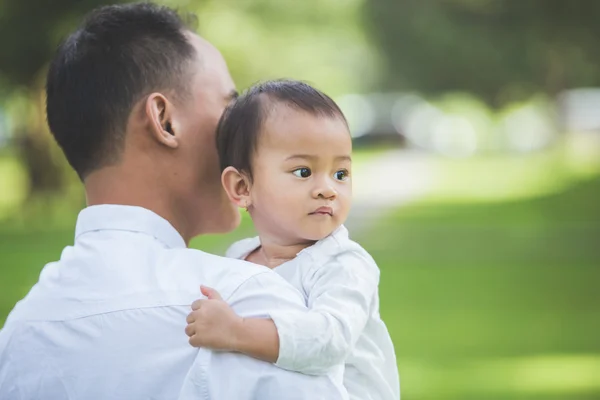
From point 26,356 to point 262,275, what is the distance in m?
0.51

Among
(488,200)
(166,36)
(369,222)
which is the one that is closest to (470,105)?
(488,200)

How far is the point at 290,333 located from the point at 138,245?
18.6 inches

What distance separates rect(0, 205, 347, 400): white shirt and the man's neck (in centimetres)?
30

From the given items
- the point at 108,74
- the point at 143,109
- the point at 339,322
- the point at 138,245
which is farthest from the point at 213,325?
the point at 108,74

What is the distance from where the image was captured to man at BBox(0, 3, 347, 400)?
7.67ft

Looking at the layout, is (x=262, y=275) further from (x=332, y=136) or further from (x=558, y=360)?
(x=558, y=360)

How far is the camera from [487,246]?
19250 millimetres

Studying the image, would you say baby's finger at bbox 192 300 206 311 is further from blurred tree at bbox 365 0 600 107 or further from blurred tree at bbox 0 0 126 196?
blurred tree at bbox 365 0 600 107

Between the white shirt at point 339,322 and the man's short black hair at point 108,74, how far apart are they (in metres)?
0.55

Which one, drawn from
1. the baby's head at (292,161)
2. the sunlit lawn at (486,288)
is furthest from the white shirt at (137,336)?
the sunlit lawn at (486,288)

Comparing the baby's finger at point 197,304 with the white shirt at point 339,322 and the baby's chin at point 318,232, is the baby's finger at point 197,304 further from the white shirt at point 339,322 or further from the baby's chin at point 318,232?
the baby's chin at point 318,232

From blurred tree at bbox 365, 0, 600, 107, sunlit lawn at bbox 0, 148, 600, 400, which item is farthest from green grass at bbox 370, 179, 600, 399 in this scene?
blurred tree at bbox 365, 0, 600, 107

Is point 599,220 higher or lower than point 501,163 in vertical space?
lower

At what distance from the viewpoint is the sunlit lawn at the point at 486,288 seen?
35.8ft
